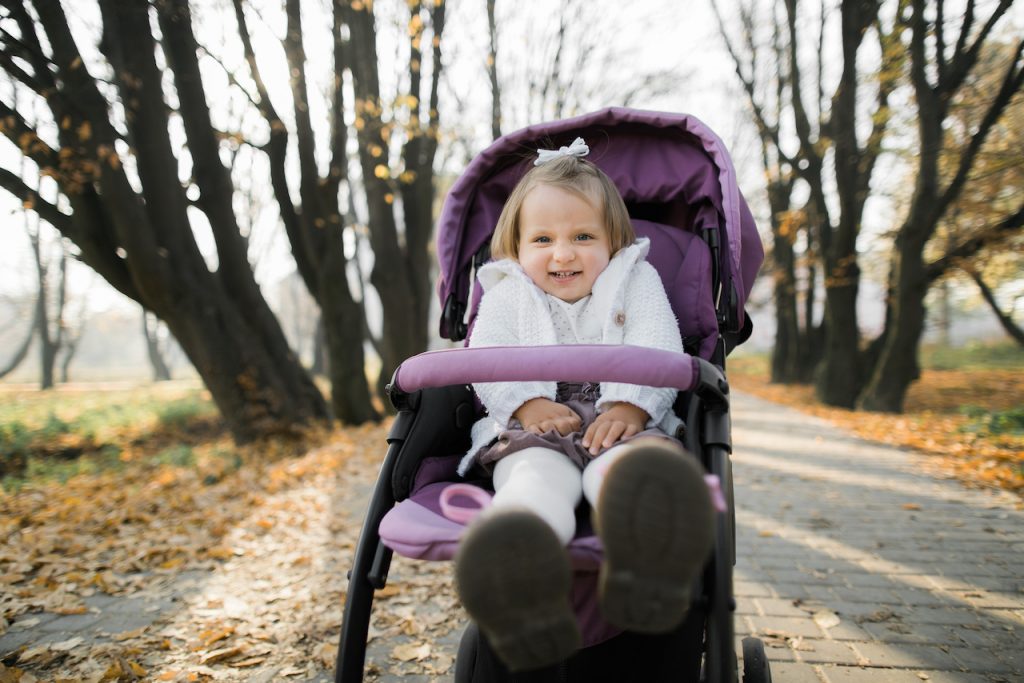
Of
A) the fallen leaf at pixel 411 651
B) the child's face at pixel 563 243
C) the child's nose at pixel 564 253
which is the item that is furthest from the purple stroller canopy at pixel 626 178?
the fallen leaf at pixel 411 651

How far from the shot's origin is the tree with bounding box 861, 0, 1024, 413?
7.18 m

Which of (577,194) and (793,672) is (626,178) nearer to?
(577,194)

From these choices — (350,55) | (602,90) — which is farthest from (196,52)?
(602,90)

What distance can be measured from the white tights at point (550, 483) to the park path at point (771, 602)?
1.22 meters

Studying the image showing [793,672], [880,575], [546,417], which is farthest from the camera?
[880,575]

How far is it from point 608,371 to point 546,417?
20.2 inches

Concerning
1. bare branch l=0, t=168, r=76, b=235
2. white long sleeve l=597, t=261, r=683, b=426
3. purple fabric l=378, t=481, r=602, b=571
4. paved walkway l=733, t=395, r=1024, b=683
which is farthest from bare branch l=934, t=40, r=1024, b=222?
bare branch l=0, t=168, r=76, b=235

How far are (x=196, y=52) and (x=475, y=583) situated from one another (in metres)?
8.04

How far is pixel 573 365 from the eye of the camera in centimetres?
144

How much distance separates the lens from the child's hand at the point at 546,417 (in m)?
1.88

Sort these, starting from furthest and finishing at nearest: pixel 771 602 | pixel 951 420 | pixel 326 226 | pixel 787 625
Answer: pixel 326 226 → pixel 951 420 → pixel 771 602 → pixel 787 625

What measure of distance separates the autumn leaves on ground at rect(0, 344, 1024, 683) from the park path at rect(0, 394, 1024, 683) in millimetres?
16

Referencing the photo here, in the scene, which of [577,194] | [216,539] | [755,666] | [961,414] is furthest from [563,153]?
[961,414]

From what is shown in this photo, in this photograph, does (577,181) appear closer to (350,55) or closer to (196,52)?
(196,52)
